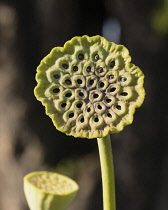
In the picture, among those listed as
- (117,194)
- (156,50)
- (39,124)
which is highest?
(156,50)

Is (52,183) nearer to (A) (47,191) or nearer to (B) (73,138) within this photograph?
(A) (47,191)

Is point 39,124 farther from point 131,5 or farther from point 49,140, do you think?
point 131,5

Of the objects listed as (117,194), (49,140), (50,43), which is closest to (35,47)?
(50,43)

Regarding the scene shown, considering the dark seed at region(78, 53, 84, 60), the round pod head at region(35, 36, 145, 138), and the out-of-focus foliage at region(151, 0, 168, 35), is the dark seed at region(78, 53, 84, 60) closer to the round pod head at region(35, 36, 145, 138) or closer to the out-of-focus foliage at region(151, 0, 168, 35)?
the round pod head at region(35, 36, 145, 138)

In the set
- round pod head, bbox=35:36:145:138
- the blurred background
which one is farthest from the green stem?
the blurred background

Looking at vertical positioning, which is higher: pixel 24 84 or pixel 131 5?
pixel 131 5

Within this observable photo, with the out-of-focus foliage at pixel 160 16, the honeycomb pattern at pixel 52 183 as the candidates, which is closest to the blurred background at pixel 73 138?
the out-of-focus foliage at pixel 160 16
